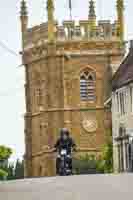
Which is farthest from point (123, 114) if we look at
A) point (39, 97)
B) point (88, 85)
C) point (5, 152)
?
point (39, 97)

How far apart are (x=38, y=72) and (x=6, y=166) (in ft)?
55.5

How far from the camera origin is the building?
64.0 metres

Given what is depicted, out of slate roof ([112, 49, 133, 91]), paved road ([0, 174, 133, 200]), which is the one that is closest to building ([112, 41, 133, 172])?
slate roof ([112, 49, 133, 91])

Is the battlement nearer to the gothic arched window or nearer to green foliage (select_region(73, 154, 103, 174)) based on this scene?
the gothic arched window

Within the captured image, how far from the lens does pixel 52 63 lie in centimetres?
10600

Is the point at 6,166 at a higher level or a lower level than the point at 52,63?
lower

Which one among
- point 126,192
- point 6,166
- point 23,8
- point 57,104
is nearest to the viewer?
point 126,192

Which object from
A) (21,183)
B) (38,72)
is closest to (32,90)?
(38,72)

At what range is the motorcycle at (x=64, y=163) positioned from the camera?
99.1 ft

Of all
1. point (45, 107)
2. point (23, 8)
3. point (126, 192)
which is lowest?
point (126, 192)

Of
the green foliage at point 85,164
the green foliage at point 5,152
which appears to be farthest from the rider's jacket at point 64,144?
the green foliage at point 5,152

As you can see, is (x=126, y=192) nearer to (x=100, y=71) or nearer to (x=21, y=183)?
(x=21, y=183)

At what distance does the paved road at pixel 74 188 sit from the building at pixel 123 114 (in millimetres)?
37939

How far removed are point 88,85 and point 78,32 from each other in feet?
14.8
